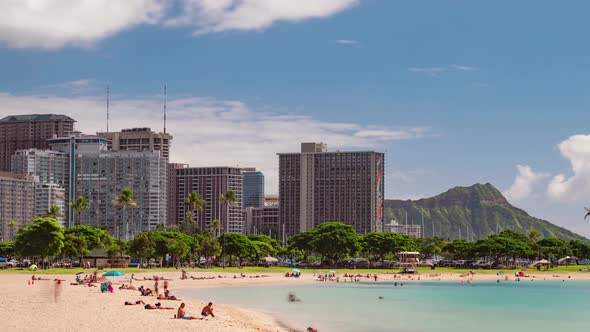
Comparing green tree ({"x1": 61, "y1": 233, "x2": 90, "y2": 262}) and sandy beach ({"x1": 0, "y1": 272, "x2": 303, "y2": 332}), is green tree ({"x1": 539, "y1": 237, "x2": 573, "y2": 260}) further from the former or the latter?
sandy beach ({"x1": 0, "y1": 272, "x2": 303, "y2": 332})

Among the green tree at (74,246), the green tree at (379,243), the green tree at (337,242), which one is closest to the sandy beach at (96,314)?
the green tree at (74,246)

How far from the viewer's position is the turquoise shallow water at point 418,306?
60.0m

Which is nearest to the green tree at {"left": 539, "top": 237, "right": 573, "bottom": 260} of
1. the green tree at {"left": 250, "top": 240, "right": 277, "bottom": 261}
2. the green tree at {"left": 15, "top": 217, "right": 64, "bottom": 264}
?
the green tree at {"left": 250, "top": 240, "right": 277, "bottom": 261}

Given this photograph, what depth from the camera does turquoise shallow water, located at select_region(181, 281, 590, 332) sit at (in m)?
60.0

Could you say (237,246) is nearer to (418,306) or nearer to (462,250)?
(462,250)

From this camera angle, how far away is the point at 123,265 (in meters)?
133

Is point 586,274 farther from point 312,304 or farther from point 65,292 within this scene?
point 65,292

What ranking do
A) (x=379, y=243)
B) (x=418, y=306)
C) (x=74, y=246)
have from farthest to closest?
(x=379, y=243) < (x=74, y=246) < (x=418, y=306)

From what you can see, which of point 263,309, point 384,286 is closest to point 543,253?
point 384,286

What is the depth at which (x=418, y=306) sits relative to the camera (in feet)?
254

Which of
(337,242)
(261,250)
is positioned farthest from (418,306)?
(261,250)

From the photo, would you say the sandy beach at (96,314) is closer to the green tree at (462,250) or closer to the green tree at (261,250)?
the green tree at (261,250)

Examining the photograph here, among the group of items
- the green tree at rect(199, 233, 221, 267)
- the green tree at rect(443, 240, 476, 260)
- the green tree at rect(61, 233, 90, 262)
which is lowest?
the green tree at rect(443, 240, 476, 260)

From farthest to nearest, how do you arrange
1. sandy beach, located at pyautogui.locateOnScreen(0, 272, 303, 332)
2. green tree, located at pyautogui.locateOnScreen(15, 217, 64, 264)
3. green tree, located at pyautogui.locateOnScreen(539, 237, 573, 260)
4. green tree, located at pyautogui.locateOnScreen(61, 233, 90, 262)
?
green tree, located at pyautogui.locateOnScreen(539, 237, 573, 260), green tree, located at pyautogui.locateOnScreen(61, 233, 90, 262), green tree, located at pyautogui.locateOnScreen(15, 217, 64, 264), sandy beach, located at pyautogui.locateOnScreen(0, 272, 303, 332)
